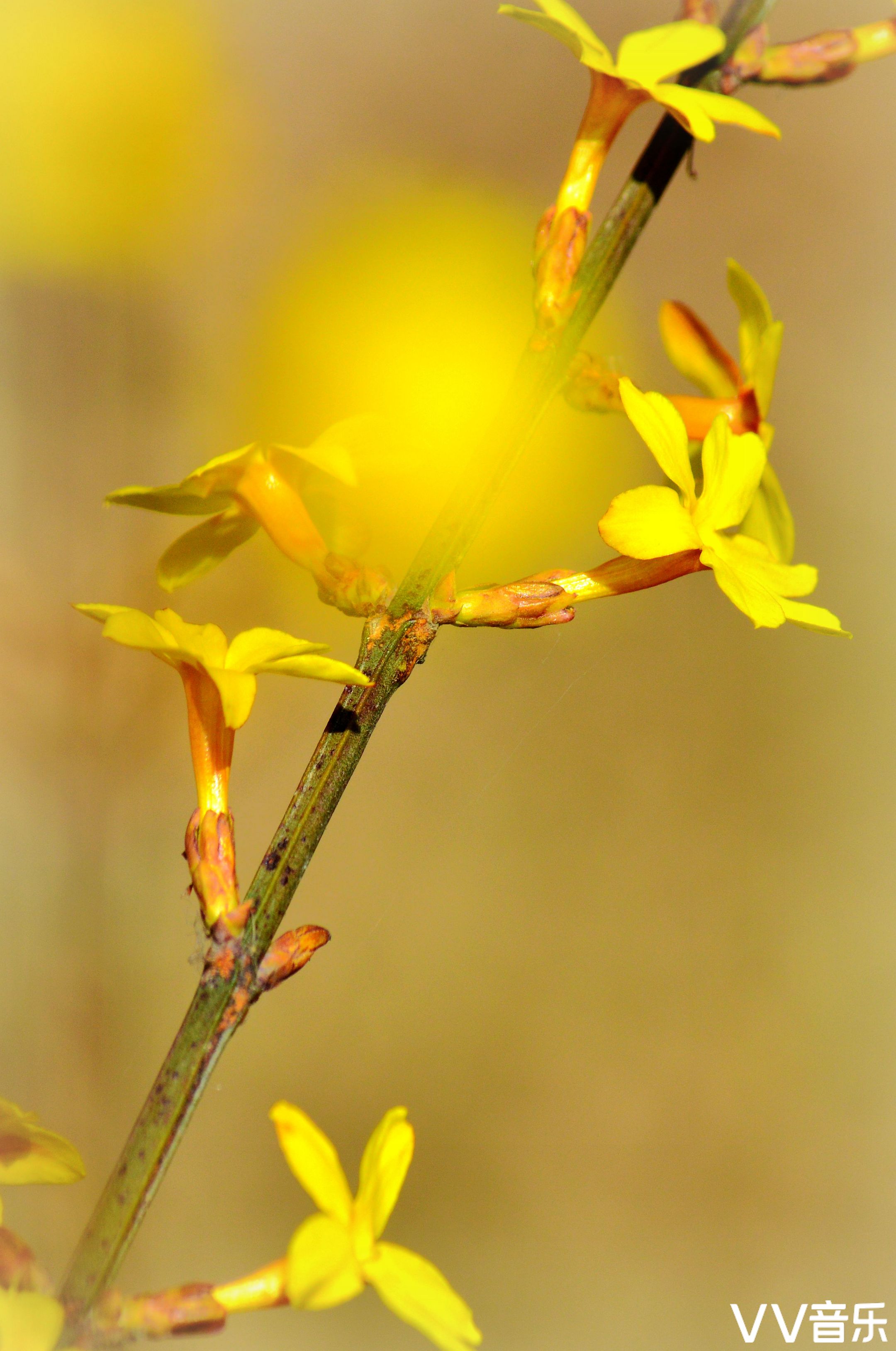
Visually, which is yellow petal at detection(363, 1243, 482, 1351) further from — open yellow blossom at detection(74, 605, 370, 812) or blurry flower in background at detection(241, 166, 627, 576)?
blurry flower in background at detection(241, 166, 627, 576)

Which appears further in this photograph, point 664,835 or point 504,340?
point 664,835

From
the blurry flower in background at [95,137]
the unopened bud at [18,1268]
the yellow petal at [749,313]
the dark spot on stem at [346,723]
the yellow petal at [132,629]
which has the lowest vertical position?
the unopened bud at [18,1268]

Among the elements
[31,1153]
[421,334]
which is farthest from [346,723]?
[421,334]

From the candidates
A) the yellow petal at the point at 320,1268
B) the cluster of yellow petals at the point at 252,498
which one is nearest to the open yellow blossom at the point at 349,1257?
the yellow petal at the point at 320,1268

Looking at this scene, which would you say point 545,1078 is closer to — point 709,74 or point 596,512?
point 596,512

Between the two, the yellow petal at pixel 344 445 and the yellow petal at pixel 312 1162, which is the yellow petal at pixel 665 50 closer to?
the yellow petal at pixel 344 445

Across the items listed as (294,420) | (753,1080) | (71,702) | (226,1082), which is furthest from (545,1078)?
(294,420)

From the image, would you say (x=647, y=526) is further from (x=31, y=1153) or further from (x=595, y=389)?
(x=31, y=1153)

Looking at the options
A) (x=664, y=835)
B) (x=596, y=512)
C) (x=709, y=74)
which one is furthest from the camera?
(x=664, y=835)
